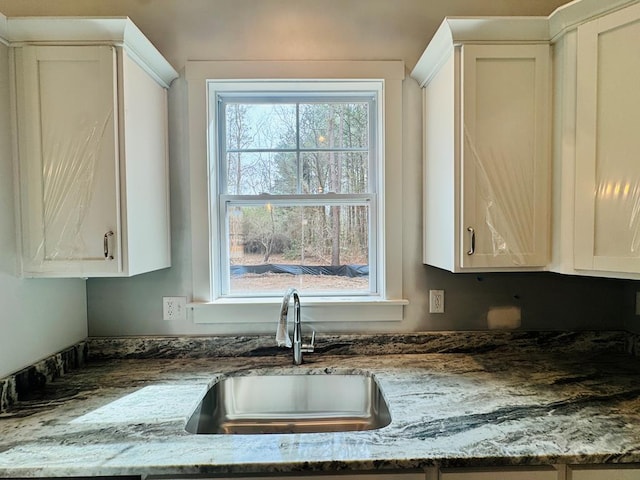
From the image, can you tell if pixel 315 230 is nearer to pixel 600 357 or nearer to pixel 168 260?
pixel 168 260

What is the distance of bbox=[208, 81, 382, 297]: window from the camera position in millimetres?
1799

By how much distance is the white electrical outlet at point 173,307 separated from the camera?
66.3 inches

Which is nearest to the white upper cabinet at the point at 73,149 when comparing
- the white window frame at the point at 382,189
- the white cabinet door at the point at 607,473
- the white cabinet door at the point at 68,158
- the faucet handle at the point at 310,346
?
the white cabinet door at the point at 68,158

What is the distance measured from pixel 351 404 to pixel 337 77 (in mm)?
1436

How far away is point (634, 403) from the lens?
1183 mm

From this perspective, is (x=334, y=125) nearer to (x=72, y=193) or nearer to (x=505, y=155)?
(x=505, y=155)

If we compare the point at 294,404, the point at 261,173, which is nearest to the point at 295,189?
the point at 261,173

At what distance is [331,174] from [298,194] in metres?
0.19

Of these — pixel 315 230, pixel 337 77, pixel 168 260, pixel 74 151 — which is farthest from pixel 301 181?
pixel 74 151

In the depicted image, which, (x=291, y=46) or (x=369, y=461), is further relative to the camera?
(x=291, y=46)

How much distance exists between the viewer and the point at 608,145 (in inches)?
47.2

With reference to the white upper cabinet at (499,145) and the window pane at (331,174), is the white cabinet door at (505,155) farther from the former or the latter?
the window pane at (331,174)

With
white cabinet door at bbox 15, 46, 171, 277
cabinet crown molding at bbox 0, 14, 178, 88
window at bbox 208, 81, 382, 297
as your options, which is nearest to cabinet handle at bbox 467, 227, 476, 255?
window at bbox 208, 81, 382, 297

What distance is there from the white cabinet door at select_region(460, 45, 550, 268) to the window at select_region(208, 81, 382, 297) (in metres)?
0.55
